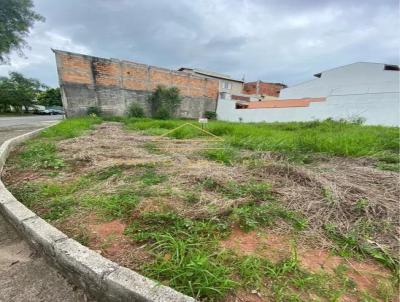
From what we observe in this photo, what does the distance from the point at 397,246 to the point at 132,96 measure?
49.0ft

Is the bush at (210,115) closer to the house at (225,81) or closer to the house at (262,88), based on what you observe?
the house at (225,81)

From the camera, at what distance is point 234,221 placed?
1.62 m

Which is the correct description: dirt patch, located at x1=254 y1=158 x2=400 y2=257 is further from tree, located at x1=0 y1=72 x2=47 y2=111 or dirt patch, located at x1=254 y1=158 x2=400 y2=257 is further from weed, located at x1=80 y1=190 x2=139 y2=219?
tree, located at x1=0 y1=72 x2=47 y2=111

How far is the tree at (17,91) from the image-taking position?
83.4ft

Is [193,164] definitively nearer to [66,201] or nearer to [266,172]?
[266,172]

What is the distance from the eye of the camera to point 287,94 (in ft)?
75.6

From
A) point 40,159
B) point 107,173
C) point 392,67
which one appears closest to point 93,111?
point 40,159

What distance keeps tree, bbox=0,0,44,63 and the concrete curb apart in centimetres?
1133

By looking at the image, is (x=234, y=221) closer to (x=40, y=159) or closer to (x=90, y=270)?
(x=90, y=270)

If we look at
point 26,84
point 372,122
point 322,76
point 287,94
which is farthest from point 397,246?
point 26,84

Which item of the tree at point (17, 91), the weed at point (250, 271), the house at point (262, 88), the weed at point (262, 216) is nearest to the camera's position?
the weed at point (250, 271)

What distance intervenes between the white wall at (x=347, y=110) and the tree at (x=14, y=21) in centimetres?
1385

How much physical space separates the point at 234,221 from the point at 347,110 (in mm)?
14249

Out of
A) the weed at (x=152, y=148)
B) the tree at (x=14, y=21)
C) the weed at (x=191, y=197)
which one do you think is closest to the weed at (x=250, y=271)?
the weed at (x=191, y=197)
